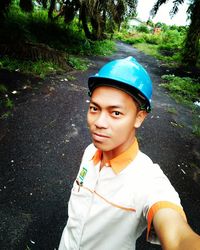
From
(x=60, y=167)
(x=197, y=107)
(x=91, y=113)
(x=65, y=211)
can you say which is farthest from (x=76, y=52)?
(x=91, y=113)

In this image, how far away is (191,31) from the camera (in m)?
12.8

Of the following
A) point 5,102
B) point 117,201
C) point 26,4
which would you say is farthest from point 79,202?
point 26,4

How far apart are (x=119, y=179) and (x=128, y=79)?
540 mm

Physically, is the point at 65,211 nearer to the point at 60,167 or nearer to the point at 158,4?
the point at 60,167

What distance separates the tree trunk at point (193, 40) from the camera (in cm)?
1196

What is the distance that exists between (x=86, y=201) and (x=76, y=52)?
435 inches

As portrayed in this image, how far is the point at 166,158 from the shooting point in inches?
196

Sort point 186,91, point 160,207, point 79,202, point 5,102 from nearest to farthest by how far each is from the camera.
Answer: point 160,207
point 79,202
point 5,102
point 186,91

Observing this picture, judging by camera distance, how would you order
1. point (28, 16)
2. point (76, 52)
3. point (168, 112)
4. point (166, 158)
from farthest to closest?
point (28, 16) → point (76, 52) → point (168, 112) → point (166, 158)

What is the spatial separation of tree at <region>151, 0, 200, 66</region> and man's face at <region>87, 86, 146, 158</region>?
38.7 ft

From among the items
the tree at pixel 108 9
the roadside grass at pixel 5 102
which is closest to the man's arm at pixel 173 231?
the roadside grass at pixel 5 102

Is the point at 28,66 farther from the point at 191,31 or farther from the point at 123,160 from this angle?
the point at 191,31

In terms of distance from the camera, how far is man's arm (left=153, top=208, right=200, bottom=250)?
1.04 meters

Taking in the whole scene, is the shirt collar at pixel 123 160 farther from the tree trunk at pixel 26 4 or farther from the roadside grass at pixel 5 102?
the tree trunk at pixel 26 4
